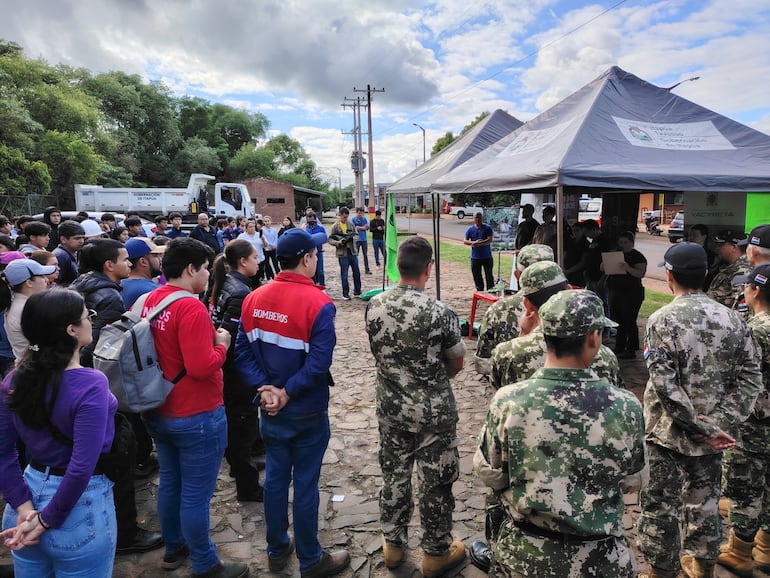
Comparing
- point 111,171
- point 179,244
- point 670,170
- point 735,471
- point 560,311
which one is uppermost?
point 111,171

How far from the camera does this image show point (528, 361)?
2258mm

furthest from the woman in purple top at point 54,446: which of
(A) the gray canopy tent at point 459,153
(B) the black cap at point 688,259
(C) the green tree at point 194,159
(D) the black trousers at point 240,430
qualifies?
(C) the green tree at point 194,159

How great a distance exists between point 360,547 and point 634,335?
4.86 meters

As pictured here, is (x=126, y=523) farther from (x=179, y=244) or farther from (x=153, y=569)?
(x=179, y=244)

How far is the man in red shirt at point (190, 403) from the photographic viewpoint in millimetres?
2430

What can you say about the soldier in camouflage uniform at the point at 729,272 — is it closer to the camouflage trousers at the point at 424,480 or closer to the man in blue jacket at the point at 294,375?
the camouflage trousers at the point at 424,480

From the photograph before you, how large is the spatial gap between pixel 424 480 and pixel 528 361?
38.0 inches

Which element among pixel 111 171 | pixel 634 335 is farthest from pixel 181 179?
pixel 634 335

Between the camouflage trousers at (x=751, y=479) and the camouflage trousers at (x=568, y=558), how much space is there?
1.61 m

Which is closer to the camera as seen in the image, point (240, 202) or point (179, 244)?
point (179, 244)

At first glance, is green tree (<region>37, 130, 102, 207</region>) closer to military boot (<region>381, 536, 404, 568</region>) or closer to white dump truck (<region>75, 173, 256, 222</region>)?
white dump truck (<region>75, 173, 256, 222</region>)

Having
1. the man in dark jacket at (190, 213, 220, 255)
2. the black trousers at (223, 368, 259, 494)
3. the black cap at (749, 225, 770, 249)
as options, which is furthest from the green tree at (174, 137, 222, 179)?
the black cap at (749, 225, 770, 249)

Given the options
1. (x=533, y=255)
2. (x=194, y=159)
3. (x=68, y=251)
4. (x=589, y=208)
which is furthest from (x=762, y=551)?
(x=194, y=159)

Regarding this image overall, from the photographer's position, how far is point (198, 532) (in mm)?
2545
